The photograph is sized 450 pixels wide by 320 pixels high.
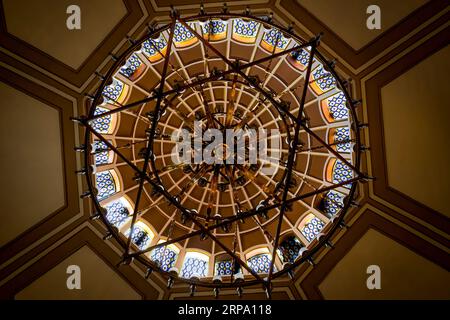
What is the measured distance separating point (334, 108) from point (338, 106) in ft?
0.38

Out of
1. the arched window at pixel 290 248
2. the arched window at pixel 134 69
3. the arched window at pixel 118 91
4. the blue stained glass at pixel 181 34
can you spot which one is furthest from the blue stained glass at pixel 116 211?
the blue stained glass at pixel 181 34

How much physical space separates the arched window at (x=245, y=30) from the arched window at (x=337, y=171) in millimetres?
3964

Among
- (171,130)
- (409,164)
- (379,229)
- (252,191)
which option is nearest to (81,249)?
(171,130)

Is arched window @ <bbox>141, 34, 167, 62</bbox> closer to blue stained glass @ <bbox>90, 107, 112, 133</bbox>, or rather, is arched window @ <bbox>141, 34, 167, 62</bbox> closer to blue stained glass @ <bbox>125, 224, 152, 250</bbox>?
blue stained glass @ <bbox>90, 107, 112, 133</bbox>

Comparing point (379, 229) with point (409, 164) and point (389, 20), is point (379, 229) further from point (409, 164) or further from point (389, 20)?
point (389, 20)

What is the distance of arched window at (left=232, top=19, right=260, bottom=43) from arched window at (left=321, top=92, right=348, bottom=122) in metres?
2.53

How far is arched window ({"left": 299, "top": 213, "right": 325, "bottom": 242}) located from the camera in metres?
11.0

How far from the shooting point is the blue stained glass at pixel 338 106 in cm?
1052

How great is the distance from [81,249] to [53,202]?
1354 mm

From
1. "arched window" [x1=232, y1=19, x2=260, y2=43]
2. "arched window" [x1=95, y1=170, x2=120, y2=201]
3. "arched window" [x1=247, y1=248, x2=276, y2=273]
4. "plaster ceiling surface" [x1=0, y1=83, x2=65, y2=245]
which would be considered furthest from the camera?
"arched window" [x1=247, y1=248, x2=276, y2=273]

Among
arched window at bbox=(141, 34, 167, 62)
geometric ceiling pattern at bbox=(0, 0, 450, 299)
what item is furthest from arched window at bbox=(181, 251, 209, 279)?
arched window at bbox=(141, 34, 167, 62)

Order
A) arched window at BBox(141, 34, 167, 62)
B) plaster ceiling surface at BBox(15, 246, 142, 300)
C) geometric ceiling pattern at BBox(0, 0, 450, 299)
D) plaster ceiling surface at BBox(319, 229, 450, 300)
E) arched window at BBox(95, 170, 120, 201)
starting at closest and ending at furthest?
geometric ceiling pattern at BBox(0, 0, 450, 299) < plaster ceiling surface at BBox(319, 229, 450, 300) < plaster ceiling surface at BBox(15, 246, 142, 300) < arched window at BBox(141, 34, 167, 62) < arched window at BBox(95, 170, 120, 201)

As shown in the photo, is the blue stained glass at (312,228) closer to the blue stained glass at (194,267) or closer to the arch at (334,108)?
the arch at (334,108)

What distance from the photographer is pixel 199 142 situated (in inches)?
331
